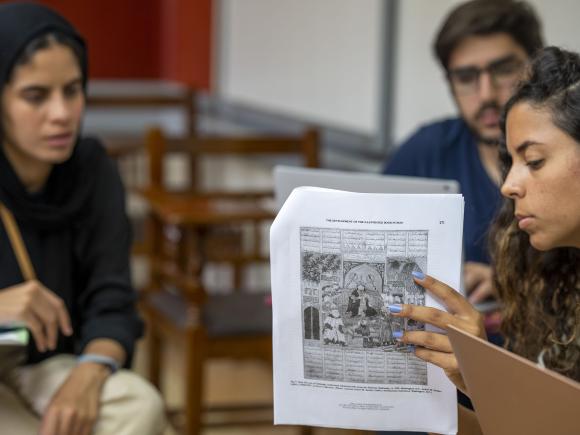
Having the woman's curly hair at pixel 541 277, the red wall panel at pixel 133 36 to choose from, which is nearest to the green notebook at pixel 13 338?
the woman's curly hair at pixel 541 277

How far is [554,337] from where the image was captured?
69.1 inches

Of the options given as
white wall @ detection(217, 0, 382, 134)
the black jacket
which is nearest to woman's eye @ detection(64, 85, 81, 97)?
the black jacket

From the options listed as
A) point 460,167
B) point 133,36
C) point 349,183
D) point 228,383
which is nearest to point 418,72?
point 460,167

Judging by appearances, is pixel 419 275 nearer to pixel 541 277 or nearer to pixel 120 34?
pixel 541 277

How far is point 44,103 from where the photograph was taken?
2.15m

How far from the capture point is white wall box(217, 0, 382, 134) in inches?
146

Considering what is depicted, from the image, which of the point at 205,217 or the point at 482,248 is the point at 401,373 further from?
the point at 205,217

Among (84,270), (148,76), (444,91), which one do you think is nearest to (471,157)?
(444,91)

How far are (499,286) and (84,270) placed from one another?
0.90m

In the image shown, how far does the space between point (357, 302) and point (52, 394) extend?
0.80m

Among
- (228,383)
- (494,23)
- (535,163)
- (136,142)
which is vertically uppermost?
(494,23)

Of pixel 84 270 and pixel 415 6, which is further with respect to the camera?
pixel 415 6

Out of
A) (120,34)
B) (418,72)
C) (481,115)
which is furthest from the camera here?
(120,34)

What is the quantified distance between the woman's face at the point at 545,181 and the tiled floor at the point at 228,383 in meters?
2.15
